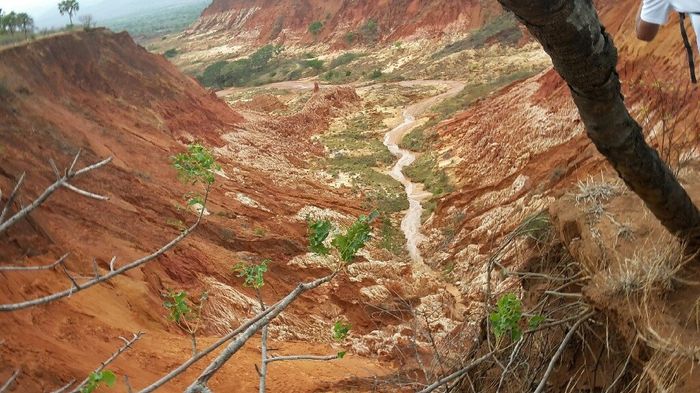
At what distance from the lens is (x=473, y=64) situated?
35438 mm

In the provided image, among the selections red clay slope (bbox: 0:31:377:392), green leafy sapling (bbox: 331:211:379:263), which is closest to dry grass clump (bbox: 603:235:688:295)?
green leafy sapling (bbox: 331:211:379:263)

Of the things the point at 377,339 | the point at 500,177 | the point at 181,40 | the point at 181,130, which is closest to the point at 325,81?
the point at 181,130

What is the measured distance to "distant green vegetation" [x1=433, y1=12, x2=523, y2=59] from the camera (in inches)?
1449

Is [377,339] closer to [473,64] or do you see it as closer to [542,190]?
[542,190]

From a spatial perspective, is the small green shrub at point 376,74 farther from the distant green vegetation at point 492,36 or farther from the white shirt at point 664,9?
the white shirt at point 664,9

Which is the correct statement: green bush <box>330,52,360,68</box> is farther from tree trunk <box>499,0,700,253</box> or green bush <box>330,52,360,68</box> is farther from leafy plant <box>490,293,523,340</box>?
tree trunk <box>499,0,700,253</box>

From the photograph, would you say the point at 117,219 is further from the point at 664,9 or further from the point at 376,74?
the point at 376,74

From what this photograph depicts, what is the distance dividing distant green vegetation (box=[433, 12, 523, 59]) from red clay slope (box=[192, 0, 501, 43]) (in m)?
1.73

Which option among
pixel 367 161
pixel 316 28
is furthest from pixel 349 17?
pixel 367 161

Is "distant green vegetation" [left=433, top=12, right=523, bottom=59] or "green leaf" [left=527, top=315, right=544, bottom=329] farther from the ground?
"green leaf" [left=527, top=315, right=544, bottom=329]

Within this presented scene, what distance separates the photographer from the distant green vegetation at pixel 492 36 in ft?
121

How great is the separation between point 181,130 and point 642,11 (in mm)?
20367

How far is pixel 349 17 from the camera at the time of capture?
175 ft

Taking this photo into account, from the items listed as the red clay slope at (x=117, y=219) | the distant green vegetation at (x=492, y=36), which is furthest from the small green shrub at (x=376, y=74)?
the red clay slope at (x=117, y=219)
